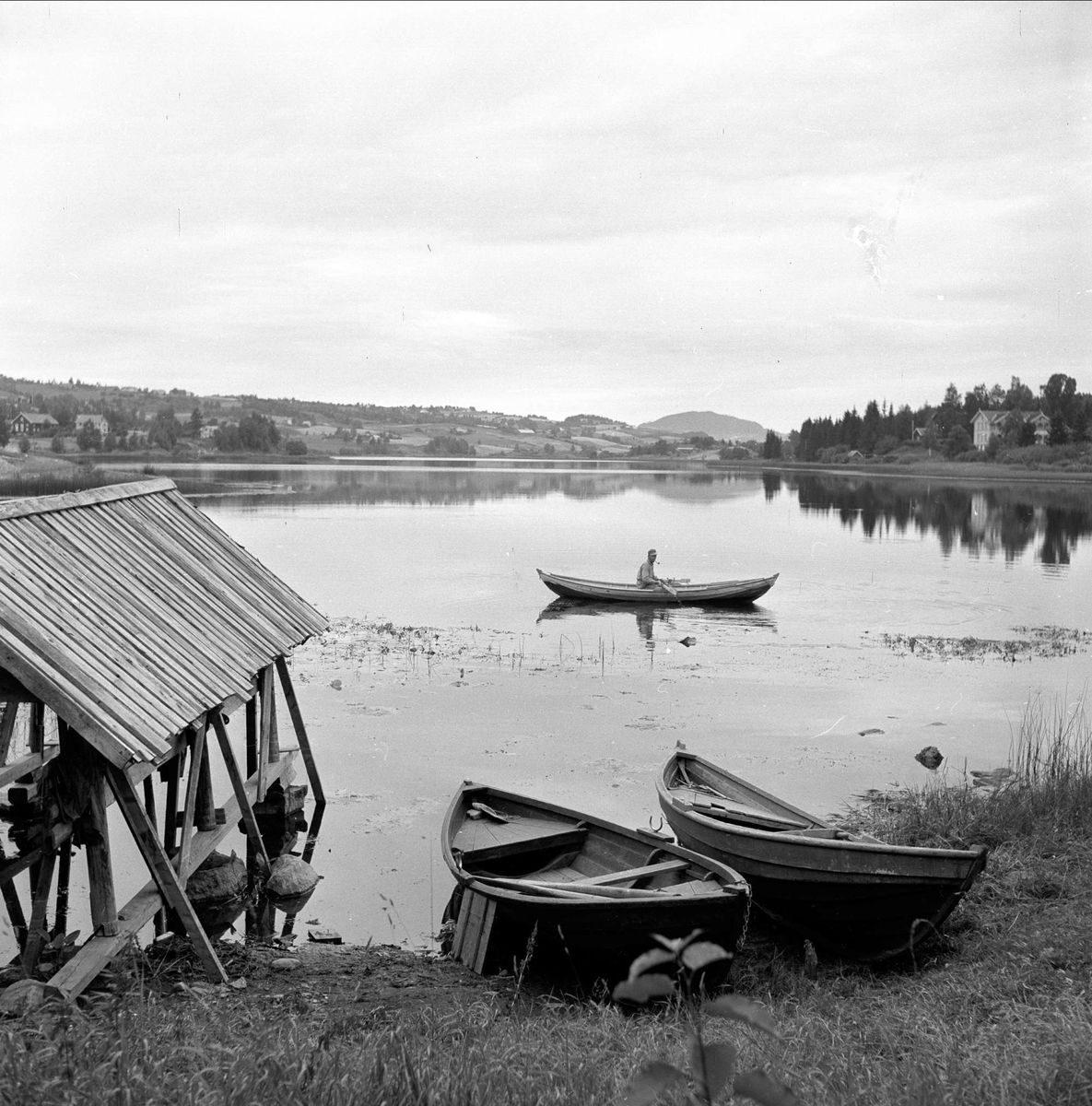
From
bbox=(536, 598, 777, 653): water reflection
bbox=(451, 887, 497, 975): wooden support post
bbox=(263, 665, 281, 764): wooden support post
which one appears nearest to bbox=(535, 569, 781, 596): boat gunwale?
bbox=(536, 598, 777, 653): water reflection

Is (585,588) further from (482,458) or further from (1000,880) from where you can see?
(482,458)

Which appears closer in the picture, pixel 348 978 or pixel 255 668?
pixel 348 978

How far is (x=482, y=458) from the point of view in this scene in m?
195

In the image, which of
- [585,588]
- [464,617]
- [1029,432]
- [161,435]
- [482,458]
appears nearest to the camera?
[464,617]

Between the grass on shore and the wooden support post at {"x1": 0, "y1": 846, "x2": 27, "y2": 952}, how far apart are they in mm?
3112

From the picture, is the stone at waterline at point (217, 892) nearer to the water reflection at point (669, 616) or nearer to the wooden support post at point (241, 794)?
the wooden support post at point (241, 794)

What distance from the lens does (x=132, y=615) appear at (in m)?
10.6

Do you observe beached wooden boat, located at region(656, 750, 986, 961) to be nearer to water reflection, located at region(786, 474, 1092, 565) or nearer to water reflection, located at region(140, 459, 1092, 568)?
water reflection, located at region(140, 459, 1092, 568)

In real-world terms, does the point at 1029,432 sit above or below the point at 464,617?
above

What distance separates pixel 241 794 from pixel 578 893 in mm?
4590

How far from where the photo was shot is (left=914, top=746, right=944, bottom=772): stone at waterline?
1767 cm

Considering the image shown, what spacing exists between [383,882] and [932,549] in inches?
1719

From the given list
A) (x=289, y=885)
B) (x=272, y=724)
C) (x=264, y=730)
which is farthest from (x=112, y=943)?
(x=272, y=724)

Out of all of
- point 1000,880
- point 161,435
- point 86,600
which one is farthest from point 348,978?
point 161,435
